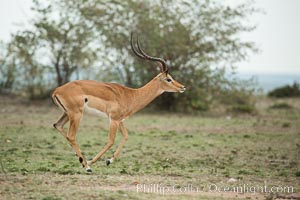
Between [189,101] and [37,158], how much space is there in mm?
10891

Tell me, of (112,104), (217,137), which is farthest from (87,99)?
(217,137)

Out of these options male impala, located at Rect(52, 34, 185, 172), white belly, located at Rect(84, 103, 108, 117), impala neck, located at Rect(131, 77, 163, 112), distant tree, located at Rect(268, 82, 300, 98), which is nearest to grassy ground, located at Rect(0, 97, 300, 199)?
male impala, located at Rect(52, 34, 185, 172)

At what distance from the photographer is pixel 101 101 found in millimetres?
10273

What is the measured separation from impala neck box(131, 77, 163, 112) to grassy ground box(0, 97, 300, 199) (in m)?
0.94

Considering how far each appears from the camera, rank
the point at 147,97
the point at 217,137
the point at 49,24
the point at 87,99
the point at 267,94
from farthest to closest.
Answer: the point at 267,94 → the point at 49,24 → the point at 217,137 → the point at 147,97 → the point at 87,99

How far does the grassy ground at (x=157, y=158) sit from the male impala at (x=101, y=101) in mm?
473

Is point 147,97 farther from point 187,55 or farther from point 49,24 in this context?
point 49,24

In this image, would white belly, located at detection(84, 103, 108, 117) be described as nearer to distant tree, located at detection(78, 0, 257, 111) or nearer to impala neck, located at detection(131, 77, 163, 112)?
impala neck, located at detection(131, 77, 163, 112)

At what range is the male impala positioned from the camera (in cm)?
980

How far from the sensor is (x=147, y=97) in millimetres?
11312

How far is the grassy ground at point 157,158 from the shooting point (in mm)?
7980

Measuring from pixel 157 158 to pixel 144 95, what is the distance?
1136 millimetres

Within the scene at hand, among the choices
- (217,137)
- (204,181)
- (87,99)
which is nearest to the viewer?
(204,181)

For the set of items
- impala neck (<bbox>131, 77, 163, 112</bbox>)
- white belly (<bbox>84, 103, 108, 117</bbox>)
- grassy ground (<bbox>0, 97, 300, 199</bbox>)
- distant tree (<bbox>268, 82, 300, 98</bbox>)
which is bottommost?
grassy ground (<bbox>0, 97, 300, 199</bbox>)
